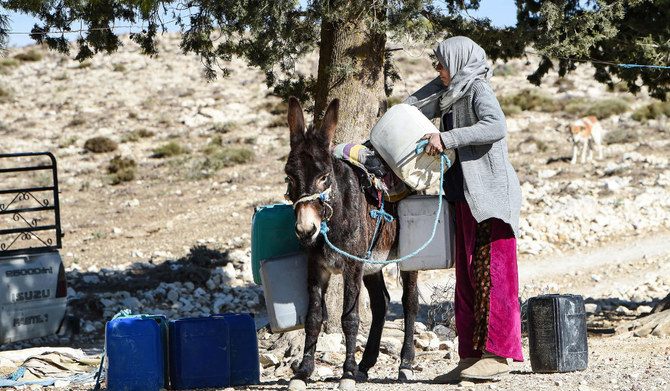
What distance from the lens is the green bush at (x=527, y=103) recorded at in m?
30.3

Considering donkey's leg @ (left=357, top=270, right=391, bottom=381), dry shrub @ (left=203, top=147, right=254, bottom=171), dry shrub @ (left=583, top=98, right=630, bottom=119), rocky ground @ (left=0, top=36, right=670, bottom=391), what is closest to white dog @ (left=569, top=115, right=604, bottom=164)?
rocky ground @ (left=0, top=36, right=670, bottom=391)

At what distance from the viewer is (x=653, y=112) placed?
89.9 ft

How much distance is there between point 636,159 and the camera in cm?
1994

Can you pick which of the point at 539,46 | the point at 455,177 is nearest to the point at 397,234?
the point at 455,177

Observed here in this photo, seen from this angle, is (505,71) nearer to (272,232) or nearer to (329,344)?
(329,344)

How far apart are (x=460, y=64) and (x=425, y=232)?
3.75 ft

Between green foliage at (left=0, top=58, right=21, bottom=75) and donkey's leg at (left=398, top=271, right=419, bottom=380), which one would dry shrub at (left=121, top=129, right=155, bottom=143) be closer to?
green foliage at (left=0, top=58, right=21, bottom=75)

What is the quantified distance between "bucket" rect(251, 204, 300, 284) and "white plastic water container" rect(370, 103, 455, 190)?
0.82 m

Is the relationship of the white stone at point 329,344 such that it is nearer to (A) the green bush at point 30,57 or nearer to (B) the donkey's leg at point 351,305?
(B) the donkey's leg at point 351,305

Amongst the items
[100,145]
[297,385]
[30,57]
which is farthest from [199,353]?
[30,57]

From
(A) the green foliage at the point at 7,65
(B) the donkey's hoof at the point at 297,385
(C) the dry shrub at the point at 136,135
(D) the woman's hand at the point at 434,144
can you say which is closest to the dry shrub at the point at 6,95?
(A) the green foliage at the point at 7,65

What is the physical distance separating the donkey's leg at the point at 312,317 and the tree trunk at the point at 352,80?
7.49ft

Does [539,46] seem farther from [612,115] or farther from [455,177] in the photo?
[612,115]

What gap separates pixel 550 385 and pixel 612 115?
25.5 metres
